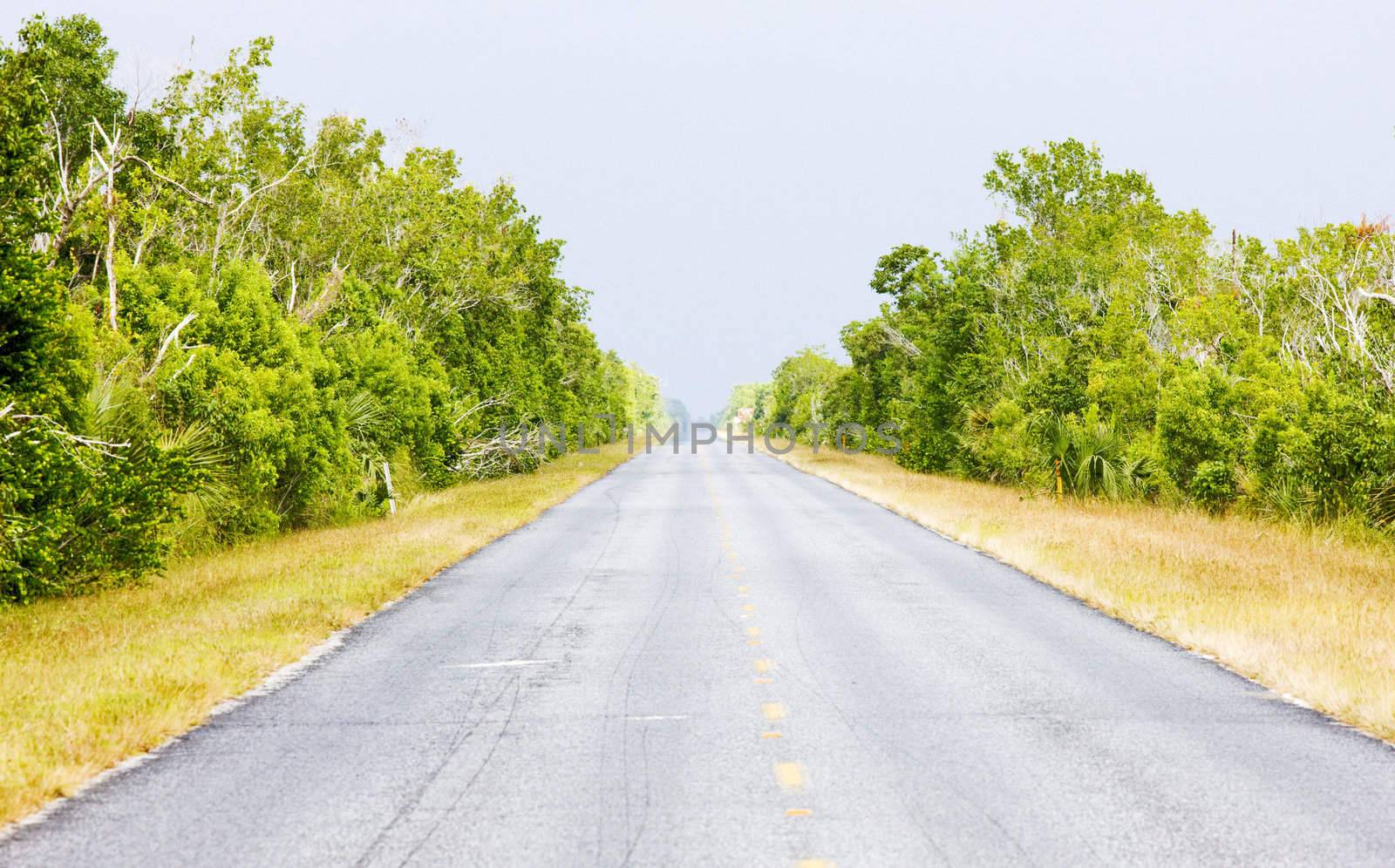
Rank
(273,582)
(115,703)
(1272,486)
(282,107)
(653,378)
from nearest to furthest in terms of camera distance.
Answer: (115,703) → (273,582) → (1272,486) → (282,107) → (653,378)

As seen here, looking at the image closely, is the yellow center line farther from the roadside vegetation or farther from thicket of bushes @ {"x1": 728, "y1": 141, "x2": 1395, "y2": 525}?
thicket of bushes @ {"x1": 728, "y1": 141, "x2": 1395, "y2": 525}

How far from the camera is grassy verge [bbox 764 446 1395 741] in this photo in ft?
28.7

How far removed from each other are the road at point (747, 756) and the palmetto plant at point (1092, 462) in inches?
574

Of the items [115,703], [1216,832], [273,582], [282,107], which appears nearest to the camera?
[1216,832]

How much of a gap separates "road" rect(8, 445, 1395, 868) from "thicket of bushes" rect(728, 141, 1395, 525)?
8709mm

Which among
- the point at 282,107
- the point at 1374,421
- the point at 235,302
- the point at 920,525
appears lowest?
the point at 920,525

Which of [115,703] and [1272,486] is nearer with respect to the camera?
[115,703]

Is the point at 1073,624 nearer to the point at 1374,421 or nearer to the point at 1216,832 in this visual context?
the point at 1216,832

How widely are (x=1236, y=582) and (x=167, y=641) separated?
1111 centimetres

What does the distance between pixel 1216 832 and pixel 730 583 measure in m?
9.58

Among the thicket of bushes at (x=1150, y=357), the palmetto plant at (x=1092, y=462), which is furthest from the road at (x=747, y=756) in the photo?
the palmetto plant at (x=1092, y=462)

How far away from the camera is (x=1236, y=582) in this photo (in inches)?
518

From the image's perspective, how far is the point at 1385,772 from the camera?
637 centimetres

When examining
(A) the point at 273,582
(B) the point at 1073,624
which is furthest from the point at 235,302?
(B) the point at 1073,624
